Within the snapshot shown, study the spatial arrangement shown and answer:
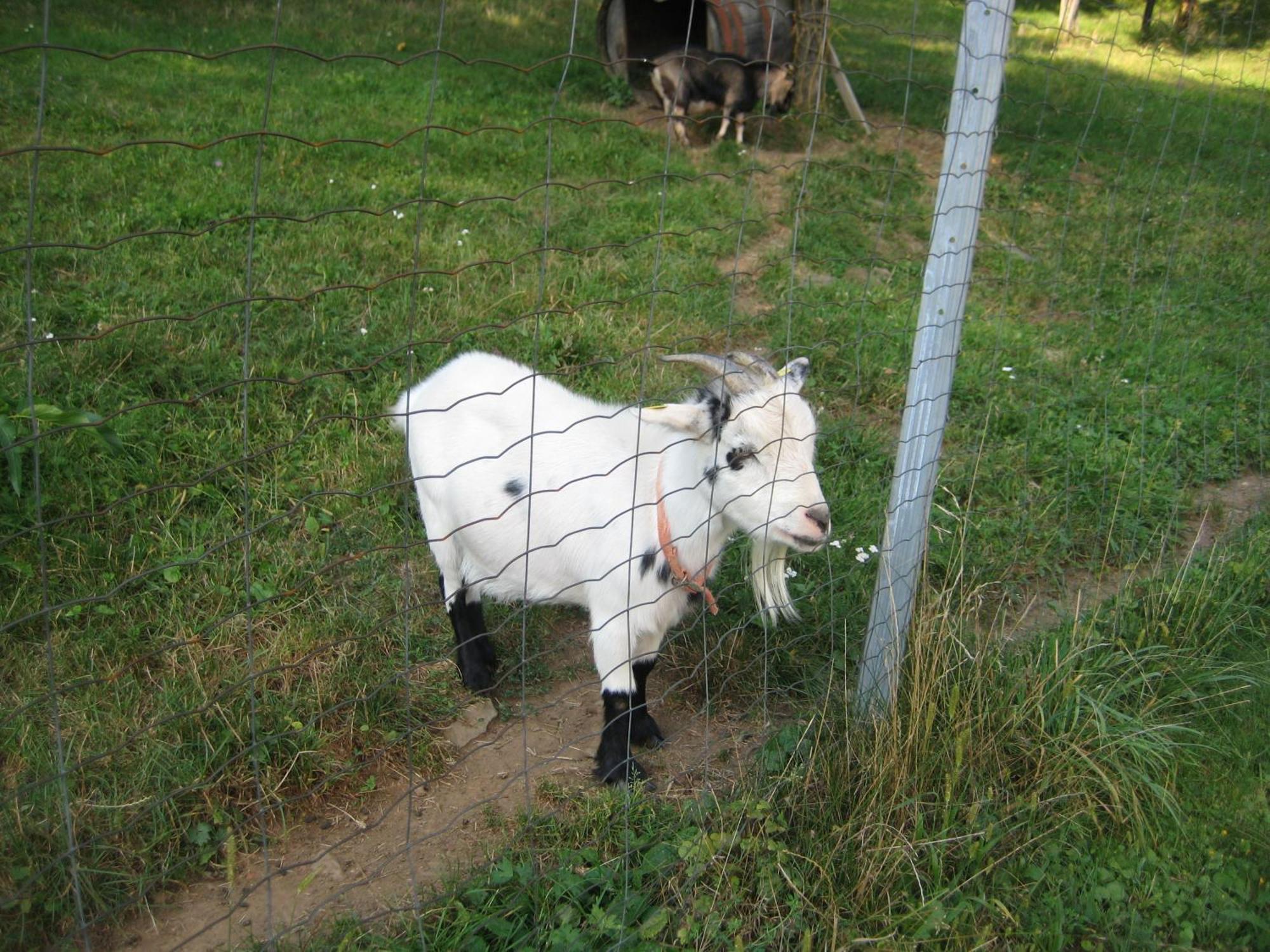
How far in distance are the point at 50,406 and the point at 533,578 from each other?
1493 millimetres

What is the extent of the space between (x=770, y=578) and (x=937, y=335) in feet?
2.88

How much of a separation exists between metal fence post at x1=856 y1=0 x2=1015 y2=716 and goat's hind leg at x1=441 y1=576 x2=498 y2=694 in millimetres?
1243

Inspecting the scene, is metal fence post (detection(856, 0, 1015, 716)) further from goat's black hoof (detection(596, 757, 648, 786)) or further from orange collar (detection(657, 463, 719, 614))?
goat's black hoof (detection(596, 757, 648, 786))

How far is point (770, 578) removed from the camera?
3.13 metres

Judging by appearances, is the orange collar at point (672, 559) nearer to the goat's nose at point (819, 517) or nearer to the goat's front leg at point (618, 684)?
the goat's front leg at point (618, 684)

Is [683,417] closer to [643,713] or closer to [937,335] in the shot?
[937,335]

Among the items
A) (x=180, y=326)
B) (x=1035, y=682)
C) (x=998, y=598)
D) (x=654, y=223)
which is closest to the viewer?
(x=1035, y=682)

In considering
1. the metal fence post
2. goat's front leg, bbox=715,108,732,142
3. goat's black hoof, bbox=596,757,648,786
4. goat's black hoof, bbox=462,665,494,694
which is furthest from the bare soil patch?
goat's front leg, bbox=715,108,732,142

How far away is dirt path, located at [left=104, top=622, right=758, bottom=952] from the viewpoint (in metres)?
2.46

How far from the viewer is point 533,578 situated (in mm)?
3254

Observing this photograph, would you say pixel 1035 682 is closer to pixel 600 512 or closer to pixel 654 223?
pixel 600 512

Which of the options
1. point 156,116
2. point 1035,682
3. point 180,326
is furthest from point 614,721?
point 156,116

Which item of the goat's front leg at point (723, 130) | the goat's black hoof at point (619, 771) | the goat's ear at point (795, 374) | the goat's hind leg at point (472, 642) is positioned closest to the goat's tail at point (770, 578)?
the goat's ear at point (795, 374)

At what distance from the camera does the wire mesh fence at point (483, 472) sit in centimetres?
251
